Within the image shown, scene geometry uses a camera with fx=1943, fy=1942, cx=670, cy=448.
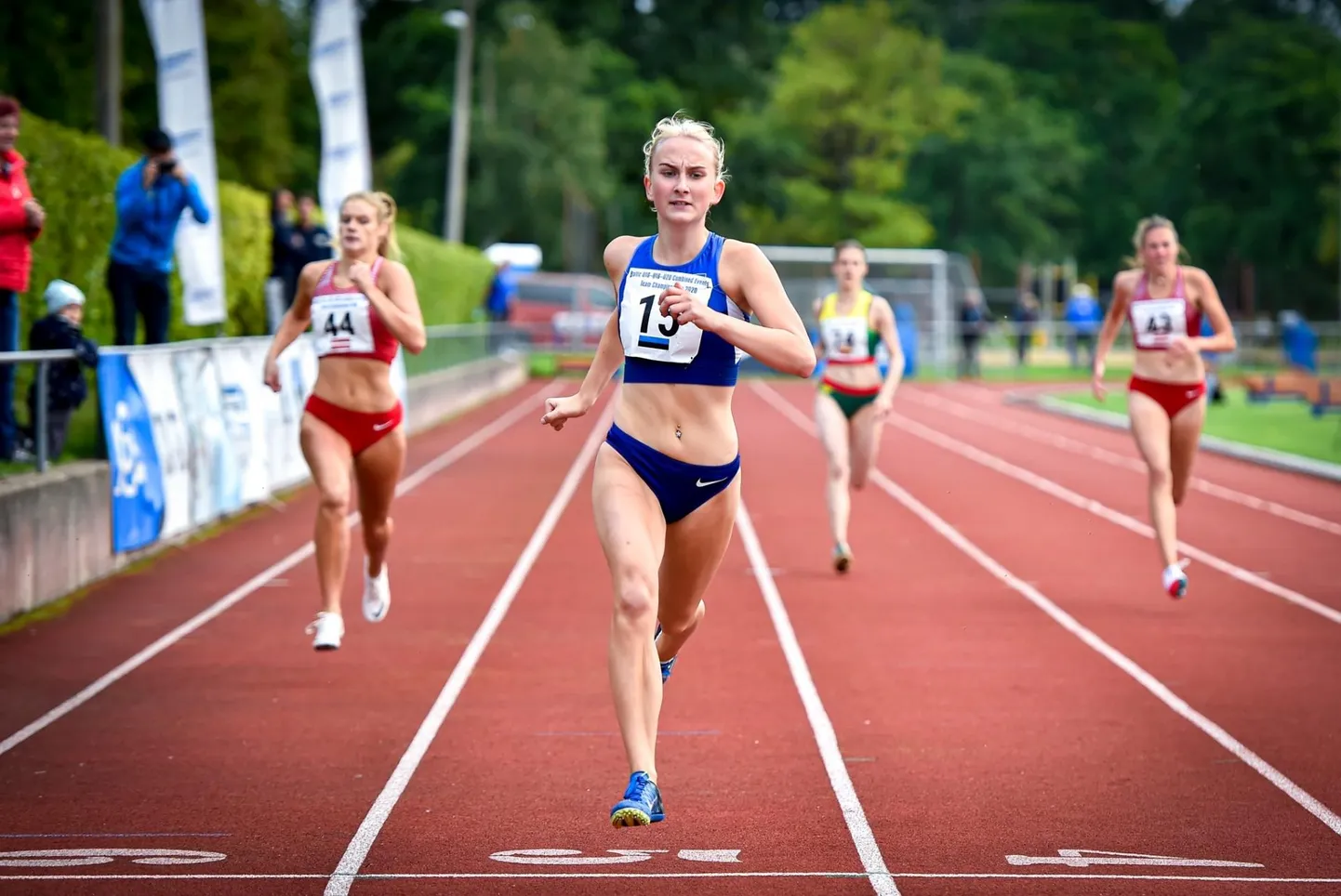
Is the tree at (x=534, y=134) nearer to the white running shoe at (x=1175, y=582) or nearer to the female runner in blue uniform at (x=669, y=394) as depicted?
the white running shoe at (x=1175, y=582)

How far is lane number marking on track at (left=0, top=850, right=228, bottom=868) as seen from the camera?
566 centimetres

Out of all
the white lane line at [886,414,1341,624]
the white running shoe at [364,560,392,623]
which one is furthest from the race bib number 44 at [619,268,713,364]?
the white lane line at [886,414,1341,624]

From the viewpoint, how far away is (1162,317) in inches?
430

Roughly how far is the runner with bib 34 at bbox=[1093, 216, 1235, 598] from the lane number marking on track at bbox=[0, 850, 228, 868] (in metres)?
6.53

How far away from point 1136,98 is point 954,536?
242ft

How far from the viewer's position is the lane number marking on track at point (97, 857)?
5.66 metres

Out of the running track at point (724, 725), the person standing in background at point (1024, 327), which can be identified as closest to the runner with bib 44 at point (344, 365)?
the running track at point (724, 725)

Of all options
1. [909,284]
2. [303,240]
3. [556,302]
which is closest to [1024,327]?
[909,284]

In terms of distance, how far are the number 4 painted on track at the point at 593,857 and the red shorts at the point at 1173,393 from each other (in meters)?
5.85

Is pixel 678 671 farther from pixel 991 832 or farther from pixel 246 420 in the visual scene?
pixel 246 420

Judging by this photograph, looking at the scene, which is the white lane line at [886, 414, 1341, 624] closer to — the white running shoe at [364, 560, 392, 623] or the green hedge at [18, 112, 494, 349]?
the white running shoe at [364, 560, 392, 623]

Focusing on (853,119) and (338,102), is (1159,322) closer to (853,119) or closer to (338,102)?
(338,102)

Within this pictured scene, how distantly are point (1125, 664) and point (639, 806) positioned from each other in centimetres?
453

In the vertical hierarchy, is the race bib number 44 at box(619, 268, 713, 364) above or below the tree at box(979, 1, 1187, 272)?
below
